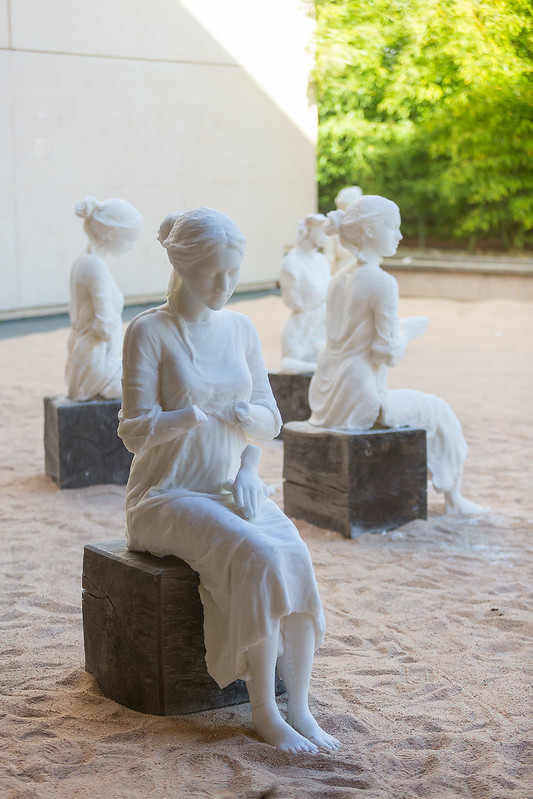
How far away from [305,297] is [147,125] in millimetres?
7863

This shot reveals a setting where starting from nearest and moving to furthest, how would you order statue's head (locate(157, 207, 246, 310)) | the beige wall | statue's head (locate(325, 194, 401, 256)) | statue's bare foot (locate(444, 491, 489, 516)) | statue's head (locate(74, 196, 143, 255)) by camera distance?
statue's head (locate(157, 207, 246, 310)), statue's head (locate(325, 194, 401, 256)), statue's bare foot (locate(444, 491, 489, 516)), statue's head (locate(74, 196, 143, 255)), the beige wall

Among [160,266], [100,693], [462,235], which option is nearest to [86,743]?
[100,693]

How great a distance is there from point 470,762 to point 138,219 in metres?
3.90

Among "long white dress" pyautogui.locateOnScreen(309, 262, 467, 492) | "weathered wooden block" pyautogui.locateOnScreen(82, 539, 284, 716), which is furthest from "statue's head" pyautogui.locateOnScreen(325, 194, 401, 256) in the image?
"weathered wooden block" pyautogui.locateOnScreen(82, 539, 284, 716)

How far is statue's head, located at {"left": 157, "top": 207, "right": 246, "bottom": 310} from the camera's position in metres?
3.25

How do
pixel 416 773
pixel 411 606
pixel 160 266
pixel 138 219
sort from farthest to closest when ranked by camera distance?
pixel 160 266 → pixel 138 219 → pixel 411 606 → pixel 416 773

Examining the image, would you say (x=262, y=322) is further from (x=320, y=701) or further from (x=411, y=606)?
(x=320, y=701)

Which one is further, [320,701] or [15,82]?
[15,82]

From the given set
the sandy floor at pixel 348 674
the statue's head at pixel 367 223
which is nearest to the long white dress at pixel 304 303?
the sandy floor at pixel 348 674

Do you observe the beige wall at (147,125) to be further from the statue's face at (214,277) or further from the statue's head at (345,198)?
the statue's face at (214,277)

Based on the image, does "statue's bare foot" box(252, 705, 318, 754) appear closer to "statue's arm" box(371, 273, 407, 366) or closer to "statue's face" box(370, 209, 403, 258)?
"statue's arm" box(371, 273, 407, 366)

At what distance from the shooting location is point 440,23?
18922mm

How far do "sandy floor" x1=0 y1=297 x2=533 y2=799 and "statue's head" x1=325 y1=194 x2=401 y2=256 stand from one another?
1486 mm

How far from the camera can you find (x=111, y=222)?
6047 millimetres
